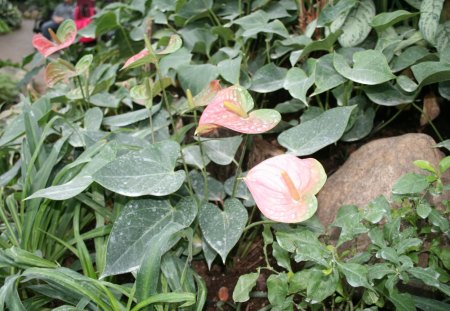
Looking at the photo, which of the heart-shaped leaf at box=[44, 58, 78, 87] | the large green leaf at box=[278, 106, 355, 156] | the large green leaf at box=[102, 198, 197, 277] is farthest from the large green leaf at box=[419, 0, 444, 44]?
the heart-shaped leaf at box=[44, 58, 78, 87]

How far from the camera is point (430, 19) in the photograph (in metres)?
1.07

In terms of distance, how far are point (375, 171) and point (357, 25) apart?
0.47 m

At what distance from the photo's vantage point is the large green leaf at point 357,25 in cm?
123

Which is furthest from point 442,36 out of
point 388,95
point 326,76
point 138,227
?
point 138,227

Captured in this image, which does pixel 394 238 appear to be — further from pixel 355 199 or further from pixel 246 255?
pixel 246 255

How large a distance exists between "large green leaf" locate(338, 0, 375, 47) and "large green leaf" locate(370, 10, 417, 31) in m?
0.09

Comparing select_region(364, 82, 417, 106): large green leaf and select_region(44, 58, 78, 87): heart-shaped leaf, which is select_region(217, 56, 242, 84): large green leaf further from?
select_region(44, 58, 78, 87): heart-shaped leaf

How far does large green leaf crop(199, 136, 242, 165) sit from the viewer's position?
42.7 inches

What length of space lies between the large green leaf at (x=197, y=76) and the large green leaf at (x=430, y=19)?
559mm

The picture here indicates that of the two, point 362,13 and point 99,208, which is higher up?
point 362,13

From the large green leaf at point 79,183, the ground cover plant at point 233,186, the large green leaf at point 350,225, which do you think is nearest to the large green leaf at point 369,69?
the ground cover plant at point 233,186

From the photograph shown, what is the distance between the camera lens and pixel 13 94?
100 inches

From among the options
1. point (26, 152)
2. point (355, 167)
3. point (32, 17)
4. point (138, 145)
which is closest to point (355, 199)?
point (355, 167)

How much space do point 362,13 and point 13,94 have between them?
2111mm
